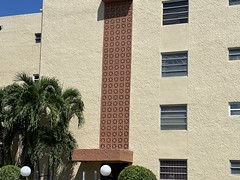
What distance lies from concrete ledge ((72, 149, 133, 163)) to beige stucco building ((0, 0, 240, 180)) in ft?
0.15

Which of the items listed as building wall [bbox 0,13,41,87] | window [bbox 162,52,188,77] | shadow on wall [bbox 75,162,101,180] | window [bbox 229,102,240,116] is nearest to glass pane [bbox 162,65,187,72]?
window [bbox 162,52,188,77]

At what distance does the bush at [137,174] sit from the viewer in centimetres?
2246

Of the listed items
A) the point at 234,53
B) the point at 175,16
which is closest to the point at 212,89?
the point at 234,53

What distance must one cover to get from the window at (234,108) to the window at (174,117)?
6.78 ft

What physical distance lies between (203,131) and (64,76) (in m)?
7.79

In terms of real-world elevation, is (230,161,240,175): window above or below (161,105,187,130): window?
below

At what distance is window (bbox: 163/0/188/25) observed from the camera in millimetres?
25234

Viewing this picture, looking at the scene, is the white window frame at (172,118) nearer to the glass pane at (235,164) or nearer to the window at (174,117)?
the window at (174,117)

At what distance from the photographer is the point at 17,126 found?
25.8 m

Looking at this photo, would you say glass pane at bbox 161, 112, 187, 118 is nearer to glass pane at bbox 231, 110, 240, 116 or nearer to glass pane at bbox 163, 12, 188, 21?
glass pane at bbox 231, 110, 240, 116

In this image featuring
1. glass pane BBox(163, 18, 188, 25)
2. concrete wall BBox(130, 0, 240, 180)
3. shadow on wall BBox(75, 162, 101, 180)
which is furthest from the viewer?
shadow on wall BBox(75, 162, 101, 180)

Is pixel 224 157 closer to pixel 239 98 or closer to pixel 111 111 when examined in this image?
pixel 239 98

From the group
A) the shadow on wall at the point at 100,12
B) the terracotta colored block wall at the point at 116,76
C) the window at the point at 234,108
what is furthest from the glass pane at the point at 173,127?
Answer: the shadow on wall at the point at 100,12

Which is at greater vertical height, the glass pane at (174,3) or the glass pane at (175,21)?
the glass pane at (174,3)
